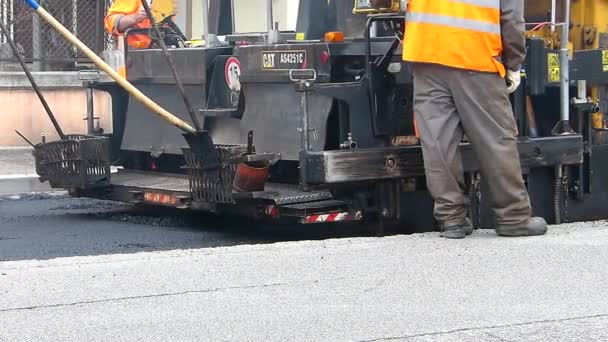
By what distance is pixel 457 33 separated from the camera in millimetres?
6926

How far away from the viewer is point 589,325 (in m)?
5.13

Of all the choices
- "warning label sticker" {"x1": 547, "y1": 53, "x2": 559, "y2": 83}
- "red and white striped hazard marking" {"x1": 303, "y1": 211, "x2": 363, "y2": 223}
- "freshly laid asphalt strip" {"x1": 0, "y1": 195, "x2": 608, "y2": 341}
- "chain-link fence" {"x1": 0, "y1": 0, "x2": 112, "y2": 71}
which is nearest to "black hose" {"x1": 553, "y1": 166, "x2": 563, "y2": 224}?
"freshly laid asphalt strip" {"x1": 0, "y1": 195, "x2": 608, "y2": 341}

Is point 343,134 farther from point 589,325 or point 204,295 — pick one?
point 589,325

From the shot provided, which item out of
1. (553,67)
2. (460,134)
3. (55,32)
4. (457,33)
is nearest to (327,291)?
(460,134)

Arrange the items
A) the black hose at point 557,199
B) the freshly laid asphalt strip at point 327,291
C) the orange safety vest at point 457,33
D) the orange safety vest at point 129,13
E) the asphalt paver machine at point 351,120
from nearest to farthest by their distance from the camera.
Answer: the freshly laid asphalt strip at point 327,291, the orange safety vest at point 457,33, the asphalt paver machine at point 351,120, the black hose at point 557,199, the orange safety vest at point 129,13

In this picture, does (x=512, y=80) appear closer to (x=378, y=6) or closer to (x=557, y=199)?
(x=378, y=6)

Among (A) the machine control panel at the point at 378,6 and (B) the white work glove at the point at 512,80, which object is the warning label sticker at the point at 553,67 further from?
(A) the machine control panel at the point at 378,6

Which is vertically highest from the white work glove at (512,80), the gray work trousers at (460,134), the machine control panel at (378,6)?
the machine control panel at (378,6)

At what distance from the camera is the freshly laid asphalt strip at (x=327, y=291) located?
197 inches

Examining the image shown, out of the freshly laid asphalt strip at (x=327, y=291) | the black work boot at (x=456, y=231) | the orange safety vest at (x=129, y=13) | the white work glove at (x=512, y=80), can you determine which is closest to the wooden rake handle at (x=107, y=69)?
the freshly laid asphalt strip at (x=327, y=291)

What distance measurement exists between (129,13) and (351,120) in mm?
3161

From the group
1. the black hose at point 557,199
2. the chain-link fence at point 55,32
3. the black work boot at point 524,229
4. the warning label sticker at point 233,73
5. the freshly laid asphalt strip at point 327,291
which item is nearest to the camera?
the freshly laid asphalt strip at point 327,291

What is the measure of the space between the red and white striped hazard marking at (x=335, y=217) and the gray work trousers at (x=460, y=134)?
33.1 inches

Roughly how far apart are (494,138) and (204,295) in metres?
2.32
